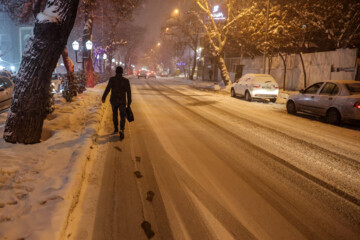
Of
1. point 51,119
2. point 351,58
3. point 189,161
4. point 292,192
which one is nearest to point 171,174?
point 189,161

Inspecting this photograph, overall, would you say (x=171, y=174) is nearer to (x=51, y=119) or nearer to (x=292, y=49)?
(x=51, y=119)

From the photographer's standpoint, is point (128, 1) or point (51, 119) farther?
point (128, 1)

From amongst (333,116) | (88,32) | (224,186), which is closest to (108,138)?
(224,186)

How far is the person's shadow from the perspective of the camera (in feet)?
23.2

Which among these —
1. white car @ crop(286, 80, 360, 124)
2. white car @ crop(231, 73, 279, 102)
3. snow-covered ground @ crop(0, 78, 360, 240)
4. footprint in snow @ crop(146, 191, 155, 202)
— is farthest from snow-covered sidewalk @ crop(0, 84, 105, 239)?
white car @ crop(231, 73, 279, 102)

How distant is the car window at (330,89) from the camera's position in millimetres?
10344

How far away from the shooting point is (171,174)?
4.93m

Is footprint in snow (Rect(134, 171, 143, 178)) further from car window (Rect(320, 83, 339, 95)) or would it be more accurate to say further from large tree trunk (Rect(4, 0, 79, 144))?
car window (Rect(320, 83, 339, 95))

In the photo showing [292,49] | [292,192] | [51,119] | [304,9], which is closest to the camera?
[292,192]

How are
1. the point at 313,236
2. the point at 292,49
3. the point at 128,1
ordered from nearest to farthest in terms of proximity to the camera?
the point at 313,236, the point at 128,1, the point at 292,49

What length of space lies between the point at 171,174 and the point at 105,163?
4.49ft

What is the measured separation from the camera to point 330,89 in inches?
420

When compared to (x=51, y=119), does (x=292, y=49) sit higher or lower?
higher

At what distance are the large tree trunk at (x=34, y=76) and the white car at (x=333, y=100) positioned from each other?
28.7 feet
